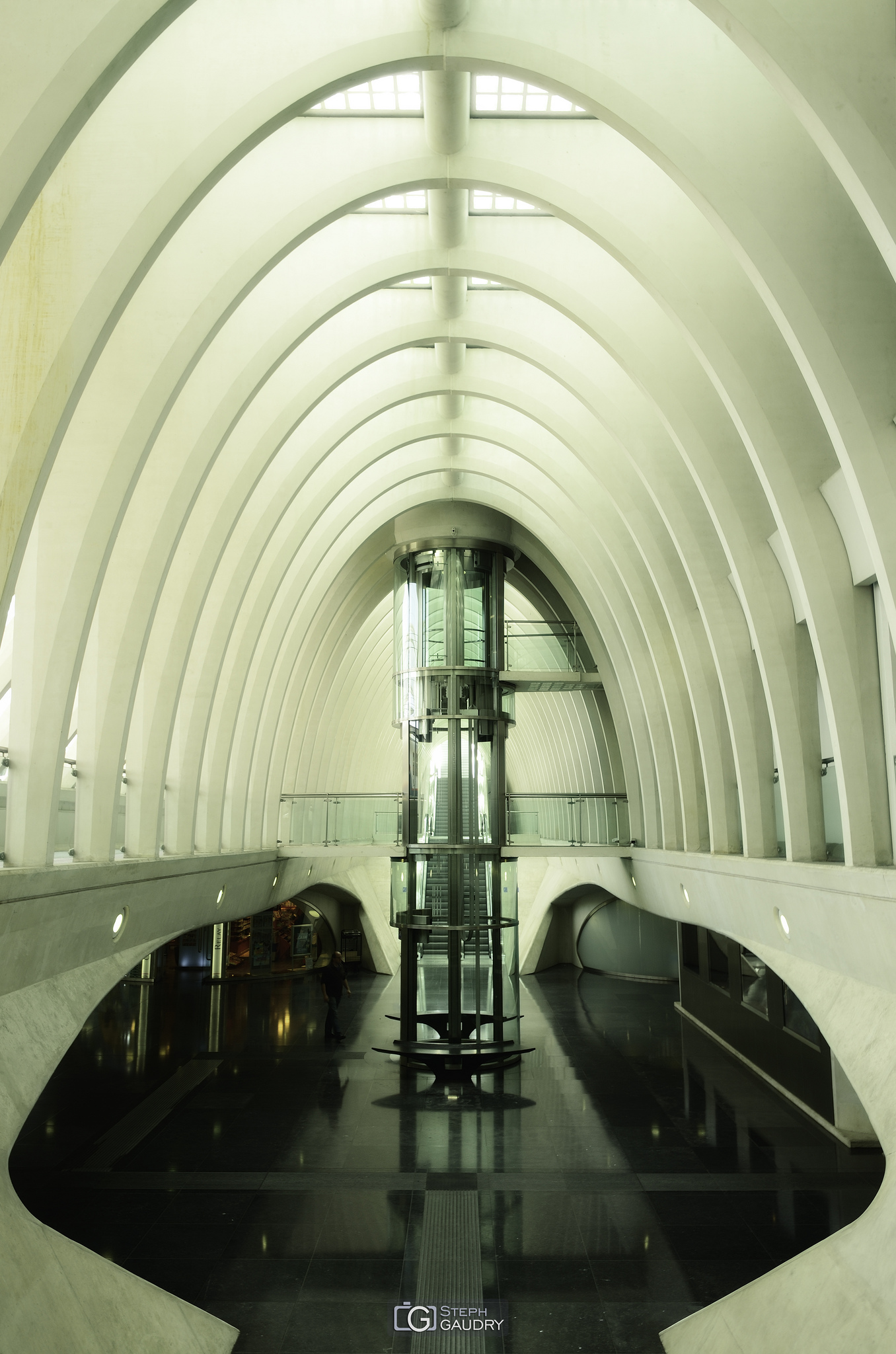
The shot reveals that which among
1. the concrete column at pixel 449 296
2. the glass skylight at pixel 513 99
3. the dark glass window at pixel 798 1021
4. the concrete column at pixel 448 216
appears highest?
the glass skylight at pixel 513 99

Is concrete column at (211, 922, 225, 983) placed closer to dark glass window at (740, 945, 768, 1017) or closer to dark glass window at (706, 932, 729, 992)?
dark glass window at (706, 932, 729, 992)

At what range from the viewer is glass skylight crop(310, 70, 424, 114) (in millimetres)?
11414

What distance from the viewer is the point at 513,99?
1167 cm

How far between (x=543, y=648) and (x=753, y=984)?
29.0 feet

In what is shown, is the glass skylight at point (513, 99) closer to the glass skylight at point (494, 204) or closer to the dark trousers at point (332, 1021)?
the glass skylight at point (494, 204)

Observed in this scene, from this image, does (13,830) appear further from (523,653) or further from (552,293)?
(523,653)

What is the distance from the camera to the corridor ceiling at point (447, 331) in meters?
7.75

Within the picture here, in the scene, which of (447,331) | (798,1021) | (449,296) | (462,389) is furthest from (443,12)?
(798,1021)

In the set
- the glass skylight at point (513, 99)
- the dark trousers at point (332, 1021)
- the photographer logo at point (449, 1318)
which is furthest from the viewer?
the dark trousers at point (332, 1021)

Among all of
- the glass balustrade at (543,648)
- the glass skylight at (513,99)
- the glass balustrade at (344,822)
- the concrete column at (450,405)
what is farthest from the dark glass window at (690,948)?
the glass skylight at (513,99)

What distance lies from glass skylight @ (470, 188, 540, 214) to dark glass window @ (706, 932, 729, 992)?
14.6m

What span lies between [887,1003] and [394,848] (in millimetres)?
14281

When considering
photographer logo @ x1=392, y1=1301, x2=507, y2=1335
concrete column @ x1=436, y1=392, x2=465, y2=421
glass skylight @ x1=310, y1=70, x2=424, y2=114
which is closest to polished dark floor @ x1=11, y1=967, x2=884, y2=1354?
photographer logo @ x1=392, y1=1301, x2=507, y2=1335

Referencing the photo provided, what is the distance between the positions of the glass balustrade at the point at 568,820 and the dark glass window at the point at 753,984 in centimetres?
370
